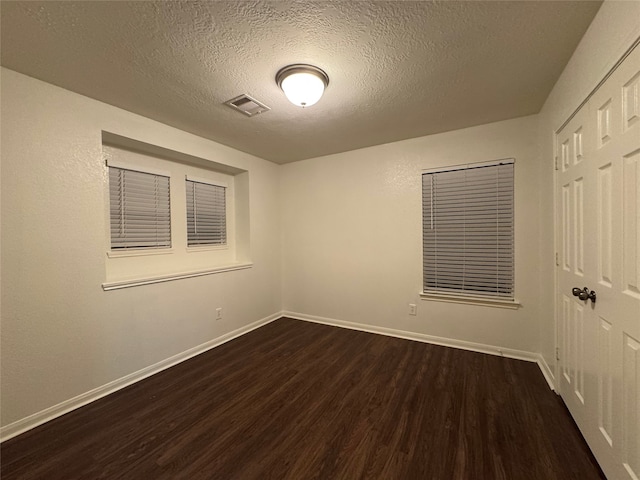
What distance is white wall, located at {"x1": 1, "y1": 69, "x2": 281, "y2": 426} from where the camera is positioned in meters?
1.76

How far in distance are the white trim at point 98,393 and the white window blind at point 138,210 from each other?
4.05 feet

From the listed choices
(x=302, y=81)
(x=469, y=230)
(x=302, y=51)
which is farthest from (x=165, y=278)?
(x=469, y=230)

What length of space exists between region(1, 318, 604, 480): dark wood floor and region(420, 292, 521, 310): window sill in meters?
0.56

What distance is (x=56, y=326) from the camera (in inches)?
76.2

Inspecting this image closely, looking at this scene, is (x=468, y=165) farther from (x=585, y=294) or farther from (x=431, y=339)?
(x=431, y=339)

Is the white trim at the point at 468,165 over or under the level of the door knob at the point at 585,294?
over

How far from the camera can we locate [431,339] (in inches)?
122

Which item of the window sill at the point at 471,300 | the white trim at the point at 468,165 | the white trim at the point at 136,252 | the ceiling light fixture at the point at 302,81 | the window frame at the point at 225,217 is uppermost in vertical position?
Result: the ceiling light fixture at the point at 302,81

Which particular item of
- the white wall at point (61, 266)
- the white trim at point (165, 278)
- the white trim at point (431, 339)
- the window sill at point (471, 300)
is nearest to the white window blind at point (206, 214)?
the white trim at point (165, 278)

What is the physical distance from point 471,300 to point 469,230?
79 centimetres

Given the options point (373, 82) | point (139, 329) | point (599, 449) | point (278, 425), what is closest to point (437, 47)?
point (373, 82)

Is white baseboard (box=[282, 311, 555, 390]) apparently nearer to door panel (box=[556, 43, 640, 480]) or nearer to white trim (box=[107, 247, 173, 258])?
door panel (box=[556, 43, 640, 480])

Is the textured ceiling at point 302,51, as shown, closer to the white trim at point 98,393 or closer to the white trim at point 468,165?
the white trim at point 468,165

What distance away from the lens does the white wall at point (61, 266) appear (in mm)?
1760
